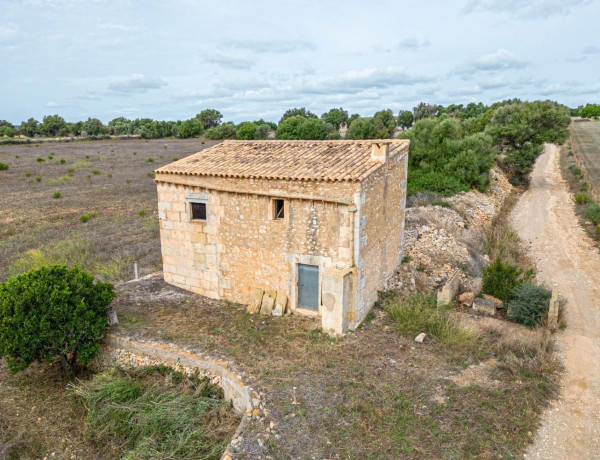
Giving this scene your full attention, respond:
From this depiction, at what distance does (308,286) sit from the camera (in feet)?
36.2

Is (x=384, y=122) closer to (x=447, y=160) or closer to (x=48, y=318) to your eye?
(x=447, y=160)

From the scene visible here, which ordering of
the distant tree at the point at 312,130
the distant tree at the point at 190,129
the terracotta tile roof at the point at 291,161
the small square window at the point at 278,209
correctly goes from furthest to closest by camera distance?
1. the distant tree at the point at 190,129
2. the distant tree at the point at 312,130
3. the small square window at the point at 278,209
4. the terracotta tile roof at the point at 291,161

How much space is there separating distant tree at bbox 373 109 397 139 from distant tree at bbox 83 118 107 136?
5424 centimetres

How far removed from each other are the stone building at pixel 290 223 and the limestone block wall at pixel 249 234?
0.09ft

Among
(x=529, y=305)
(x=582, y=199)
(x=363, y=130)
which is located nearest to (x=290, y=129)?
(x=363, y=130)

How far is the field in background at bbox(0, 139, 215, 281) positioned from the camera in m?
16.4

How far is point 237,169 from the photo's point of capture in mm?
11594

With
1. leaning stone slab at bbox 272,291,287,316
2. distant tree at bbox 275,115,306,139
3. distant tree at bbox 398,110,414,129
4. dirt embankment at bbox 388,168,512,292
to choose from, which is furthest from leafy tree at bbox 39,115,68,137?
leaning stone slab at bbox 272,291,287,316

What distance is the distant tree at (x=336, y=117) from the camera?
3179 inches

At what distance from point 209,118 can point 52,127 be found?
3018cm

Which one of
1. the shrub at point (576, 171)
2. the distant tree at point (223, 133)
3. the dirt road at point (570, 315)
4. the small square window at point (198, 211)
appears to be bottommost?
the dirt road at point (570, 315)

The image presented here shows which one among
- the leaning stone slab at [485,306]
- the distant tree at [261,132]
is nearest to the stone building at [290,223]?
the leaning stone slab at [485,306]

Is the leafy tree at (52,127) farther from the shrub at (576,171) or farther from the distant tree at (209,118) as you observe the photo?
the shrub at (576,171)

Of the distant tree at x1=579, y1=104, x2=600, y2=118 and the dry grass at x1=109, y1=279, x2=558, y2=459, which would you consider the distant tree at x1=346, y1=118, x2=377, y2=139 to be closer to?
the dry grass at x1=109, y1=279, x2=558, y2=459
